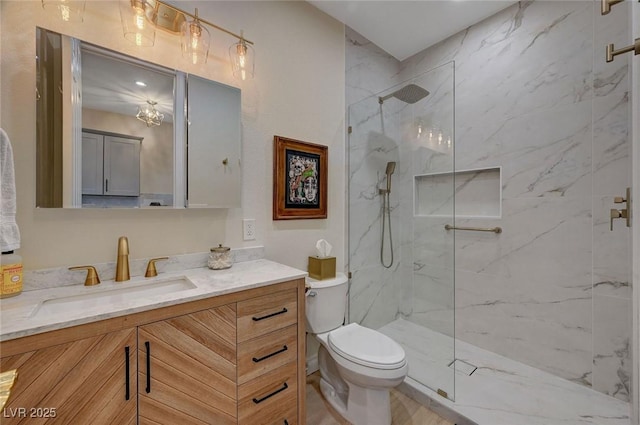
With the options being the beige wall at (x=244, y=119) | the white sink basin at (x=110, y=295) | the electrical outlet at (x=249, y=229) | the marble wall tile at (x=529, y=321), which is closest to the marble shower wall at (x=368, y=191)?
the beige wall at (x=244, y=119)

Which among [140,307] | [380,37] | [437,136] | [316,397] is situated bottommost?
[316,397]

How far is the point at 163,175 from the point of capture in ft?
4.49

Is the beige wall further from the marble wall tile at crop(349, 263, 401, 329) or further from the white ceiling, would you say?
the marble wall tile at crop(349, 263, 401, 329)

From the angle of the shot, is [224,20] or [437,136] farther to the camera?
[437,136]

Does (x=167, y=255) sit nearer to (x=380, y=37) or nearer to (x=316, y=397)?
(x=316, y=397)

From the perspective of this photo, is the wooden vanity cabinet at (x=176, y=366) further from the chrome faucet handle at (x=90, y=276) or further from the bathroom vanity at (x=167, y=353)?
the chrome faucet handle at (x=90, y=276)

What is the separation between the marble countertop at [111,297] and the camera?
30.8 inches

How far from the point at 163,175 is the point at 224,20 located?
3.35ft

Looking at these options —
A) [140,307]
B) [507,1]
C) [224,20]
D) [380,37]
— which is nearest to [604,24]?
[507,1]

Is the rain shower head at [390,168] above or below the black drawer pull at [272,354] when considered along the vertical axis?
above

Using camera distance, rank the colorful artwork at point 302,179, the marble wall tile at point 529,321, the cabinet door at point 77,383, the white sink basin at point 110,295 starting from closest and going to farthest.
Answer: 1. the cabinet door at point 77,383
2. the white sink basin at point 110,295
3. the marble wall tile at point 529,321
4. the colorful artwork at point 302,179

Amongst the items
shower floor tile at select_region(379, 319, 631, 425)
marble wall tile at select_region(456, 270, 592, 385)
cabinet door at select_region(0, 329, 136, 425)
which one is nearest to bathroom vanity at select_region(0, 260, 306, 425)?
cabinet door at select_region(0, 329, 136, 425)

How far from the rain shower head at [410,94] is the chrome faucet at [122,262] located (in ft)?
7.15

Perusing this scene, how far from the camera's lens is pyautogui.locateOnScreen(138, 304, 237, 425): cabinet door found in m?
0.93
